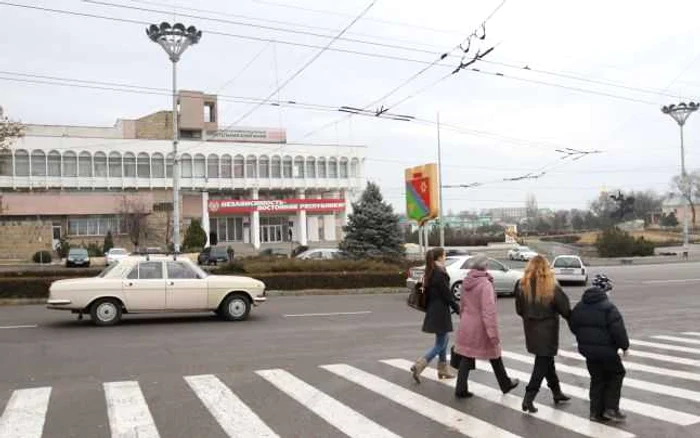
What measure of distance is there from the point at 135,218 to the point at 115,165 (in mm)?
16344

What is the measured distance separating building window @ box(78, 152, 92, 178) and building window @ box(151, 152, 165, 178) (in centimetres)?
696

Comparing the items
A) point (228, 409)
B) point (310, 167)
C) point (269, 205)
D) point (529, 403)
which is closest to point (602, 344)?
point (529, 403)

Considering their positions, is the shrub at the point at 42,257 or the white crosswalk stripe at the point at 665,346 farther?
the shrub at the point at 42,257

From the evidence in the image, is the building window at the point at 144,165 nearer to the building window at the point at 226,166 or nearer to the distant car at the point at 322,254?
the building window at the point at 226,166

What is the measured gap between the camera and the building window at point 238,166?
270 ft

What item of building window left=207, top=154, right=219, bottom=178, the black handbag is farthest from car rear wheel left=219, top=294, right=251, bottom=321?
building window left=207, top=154, right=219, bottom=178

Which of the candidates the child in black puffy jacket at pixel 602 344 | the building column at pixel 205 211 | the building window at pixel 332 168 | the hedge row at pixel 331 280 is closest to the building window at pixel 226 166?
the building column at pixel 205 211

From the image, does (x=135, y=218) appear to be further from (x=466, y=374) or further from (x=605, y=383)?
(x=605, y=383)

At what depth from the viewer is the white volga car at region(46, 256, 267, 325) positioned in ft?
46.7

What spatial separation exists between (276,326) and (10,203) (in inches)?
2328

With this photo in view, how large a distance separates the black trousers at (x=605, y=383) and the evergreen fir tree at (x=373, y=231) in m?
29.3

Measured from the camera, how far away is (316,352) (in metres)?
11.1

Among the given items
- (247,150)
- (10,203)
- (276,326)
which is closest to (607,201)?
(247,150)

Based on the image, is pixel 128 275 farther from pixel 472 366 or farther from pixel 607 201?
pixel 607 201
